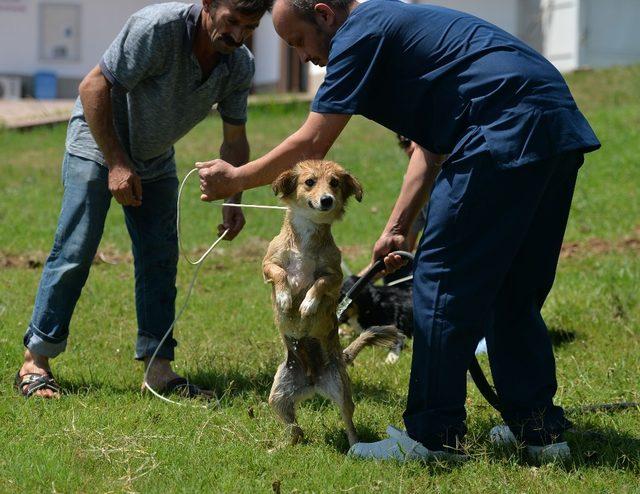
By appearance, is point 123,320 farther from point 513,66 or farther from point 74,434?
point 513,66

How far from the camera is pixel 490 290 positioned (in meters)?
4.14

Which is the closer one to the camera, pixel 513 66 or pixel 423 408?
pixel 513 66

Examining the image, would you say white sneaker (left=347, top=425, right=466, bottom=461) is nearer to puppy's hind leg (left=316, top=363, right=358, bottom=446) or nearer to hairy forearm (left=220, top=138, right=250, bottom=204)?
puppy's hind leg (left=316, top=363, right=358, bottom=446)

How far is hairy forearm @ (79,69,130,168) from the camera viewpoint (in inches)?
205

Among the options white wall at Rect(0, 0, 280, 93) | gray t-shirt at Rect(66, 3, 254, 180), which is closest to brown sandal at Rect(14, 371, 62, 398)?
gray t-shirt at Rect(66, 3, 254, 180)

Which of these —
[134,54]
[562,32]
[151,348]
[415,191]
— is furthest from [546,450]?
[562,32]

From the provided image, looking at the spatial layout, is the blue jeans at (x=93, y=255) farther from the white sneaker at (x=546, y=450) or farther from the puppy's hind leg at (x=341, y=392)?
the white sneaker at (x=546, y=450)

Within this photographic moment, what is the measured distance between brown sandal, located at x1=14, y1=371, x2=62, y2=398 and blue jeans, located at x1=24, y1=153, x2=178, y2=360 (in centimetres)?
13

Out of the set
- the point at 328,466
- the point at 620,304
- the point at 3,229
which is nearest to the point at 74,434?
the point at 328,466

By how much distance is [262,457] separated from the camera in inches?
175

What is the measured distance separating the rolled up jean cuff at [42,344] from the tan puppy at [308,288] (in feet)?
4.77

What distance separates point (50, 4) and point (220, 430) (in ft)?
77.4

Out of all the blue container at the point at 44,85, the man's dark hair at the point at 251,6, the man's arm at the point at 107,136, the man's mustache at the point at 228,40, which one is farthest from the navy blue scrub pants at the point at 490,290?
the blue container at the point at 44,85

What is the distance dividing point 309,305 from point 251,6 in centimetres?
151
